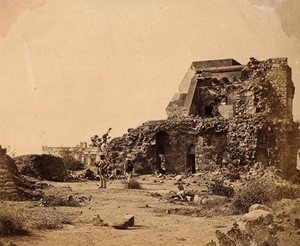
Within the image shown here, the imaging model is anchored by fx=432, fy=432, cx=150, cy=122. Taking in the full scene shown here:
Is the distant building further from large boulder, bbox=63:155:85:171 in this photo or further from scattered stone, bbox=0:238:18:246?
scattered stone, bbox=0:238:18:246

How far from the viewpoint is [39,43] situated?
1167 centimetres

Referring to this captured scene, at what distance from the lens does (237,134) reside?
21547 millimetres

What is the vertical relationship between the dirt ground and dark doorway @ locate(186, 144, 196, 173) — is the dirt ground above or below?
below

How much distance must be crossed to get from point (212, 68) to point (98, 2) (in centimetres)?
2119

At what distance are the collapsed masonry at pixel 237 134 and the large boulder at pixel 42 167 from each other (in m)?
3.71

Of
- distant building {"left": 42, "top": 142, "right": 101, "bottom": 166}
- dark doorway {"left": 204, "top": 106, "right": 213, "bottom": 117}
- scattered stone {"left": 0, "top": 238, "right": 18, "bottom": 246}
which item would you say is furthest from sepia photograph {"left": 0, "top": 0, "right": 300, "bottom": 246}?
distant building {"left": 42, "top": 142, "right": 101, "bottom": 166}

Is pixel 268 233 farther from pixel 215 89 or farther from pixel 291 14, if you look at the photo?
pixel 215 89

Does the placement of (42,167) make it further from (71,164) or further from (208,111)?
(208,111)

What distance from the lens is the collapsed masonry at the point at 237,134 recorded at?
2052cm

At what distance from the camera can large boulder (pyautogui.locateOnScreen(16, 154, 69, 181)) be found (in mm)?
22047

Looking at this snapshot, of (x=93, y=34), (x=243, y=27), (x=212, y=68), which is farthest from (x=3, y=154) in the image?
(x=212, y=68)

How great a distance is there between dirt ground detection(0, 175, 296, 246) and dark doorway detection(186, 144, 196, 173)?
1063 cm

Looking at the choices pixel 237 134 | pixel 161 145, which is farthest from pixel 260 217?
pixel 161 145

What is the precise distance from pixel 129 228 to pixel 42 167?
→ 14.7 meters
